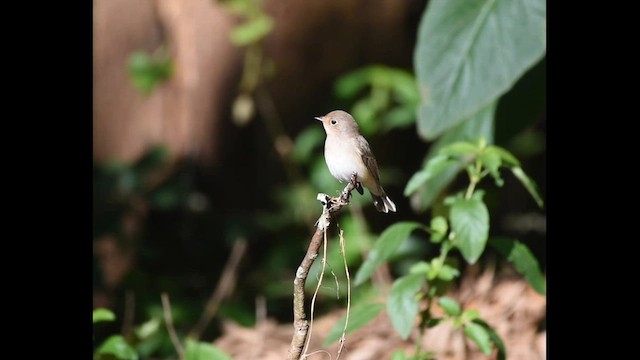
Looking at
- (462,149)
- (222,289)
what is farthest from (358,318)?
(222,289)

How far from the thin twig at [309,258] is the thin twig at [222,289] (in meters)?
1.76

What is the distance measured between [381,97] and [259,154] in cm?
65

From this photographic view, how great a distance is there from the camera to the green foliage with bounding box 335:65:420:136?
3760mm

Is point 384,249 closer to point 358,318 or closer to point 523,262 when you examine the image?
point 358,318

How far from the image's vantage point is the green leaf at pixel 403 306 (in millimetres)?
2260

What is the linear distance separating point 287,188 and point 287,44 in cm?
67

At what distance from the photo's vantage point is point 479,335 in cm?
235

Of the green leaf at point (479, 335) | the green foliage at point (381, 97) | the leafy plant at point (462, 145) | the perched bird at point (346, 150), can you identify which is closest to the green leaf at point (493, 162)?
the leafy plant at point (462, 145)

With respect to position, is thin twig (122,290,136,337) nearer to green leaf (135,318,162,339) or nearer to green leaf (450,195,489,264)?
green leaf (135,318,162,339)

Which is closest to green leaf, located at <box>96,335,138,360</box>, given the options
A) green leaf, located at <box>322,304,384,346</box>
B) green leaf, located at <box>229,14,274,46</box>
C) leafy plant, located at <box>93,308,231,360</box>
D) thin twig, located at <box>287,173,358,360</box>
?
leafy plant, located at <box>93,308,231,360</box>

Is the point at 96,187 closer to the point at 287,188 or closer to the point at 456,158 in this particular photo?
the point at 287,188

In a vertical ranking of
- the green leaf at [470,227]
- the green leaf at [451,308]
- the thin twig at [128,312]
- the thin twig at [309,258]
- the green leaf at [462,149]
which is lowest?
the thin twig at [309,258]

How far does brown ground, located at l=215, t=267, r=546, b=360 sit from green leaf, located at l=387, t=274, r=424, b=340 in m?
0.48

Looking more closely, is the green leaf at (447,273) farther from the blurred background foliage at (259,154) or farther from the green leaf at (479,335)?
the blurred background foliage at (259,154)
